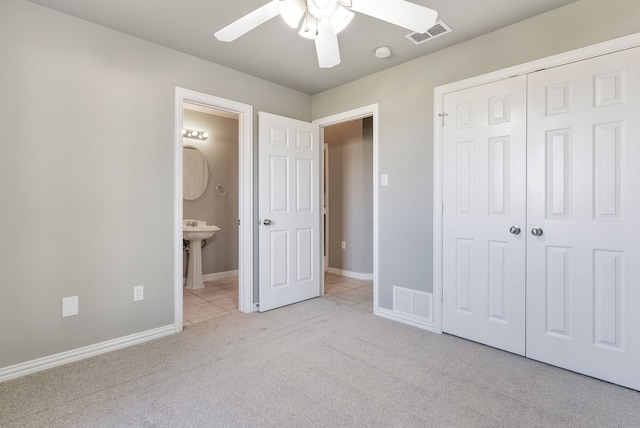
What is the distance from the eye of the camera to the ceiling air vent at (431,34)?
2359mm

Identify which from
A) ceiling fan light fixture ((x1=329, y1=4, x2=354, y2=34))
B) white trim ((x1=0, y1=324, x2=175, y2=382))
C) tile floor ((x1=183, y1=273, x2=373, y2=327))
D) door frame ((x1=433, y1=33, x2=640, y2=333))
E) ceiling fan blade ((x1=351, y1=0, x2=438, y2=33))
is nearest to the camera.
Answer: ceiling fan blade ((x1=351, y1=0, x2=438, y2=33))

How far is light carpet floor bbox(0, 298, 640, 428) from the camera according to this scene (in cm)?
166

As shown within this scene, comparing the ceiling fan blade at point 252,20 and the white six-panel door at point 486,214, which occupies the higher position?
the ceiling fan blade at point 252,20

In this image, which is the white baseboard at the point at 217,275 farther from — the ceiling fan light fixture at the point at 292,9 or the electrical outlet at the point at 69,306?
the ceiling fan light fixture at the point at 292,9

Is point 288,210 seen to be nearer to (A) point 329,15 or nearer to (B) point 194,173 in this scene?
(B) point 194,173

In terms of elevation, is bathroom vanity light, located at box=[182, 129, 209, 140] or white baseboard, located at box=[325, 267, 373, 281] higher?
bathroom vanity light, located at box=[182, 129, 209, 140]

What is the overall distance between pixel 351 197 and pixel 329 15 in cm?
365

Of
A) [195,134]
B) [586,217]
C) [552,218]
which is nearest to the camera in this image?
[586,217]

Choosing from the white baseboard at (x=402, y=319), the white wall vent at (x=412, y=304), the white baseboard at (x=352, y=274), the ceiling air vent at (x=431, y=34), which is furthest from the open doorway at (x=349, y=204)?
the ceiling air vent at (x=431, y=34)

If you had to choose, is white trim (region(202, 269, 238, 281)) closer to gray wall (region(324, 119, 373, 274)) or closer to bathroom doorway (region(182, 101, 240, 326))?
bathroom doorway (region(182, 101, 240, 326))

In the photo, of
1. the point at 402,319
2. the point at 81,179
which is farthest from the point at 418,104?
the point at 81,179

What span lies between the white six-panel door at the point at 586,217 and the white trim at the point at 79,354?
9.43ft

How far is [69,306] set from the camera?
2.28 meters

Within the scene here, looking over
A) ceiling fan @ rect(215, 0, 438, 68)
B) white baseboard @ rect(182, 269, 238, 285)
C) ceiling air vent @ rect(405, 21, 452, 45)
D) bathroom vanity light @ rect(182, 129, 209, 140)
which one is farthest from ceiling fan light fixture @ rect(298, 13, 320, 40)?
white baseboard @ rect(182, 269, 238, 285)
